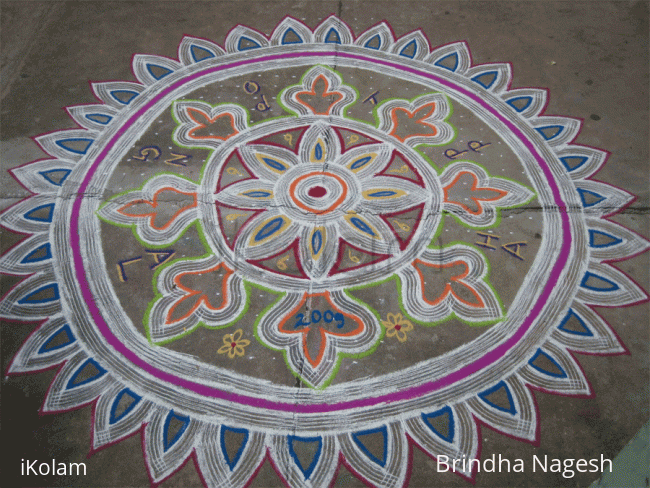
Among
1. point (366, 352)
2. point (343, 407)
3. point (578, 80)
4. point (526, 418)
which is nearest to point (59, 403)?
point (343, 407)

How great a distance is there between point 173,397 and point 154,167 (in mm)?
1850

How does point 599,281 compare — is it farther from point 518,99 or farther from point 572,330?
point 518,99

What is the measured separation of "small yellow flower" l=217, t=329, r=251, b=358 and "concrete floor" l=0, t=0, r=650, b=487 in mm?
657

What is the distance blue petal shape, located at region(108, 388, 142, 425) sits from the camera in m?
2.57

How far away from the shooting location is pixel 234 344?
2842 mm

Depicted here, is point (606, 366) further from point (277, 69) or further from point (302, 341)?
point (277, 69)

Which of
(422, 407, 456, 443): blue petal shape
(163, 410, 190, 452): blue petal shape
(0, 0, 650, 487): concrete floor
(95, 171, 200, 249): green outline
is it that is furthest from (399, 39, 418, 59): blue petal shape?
(163, 410, 190, 452): blue petal shape

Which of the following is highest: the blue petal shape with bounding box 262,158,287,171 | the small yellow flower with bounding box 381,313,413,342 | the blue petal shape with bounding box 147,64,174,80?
the blue petal shape with bounding box 147,64,174,80

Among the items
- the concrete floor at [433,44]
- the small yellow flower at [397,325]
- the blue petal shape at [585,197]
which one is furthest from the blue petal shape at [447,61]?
the small yellow flower at [397,325]

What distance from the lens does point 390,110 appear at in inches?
159

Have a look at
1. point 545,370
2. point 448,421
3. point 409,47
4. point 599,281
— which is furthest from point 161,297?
point 409,47

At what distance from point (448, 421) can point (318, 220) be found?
159cm

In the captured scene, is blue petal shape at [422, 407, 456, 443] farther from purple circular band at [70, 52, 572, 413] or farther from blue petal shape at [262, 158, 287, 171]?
blue petal shape at [262, 158, 287, 171]

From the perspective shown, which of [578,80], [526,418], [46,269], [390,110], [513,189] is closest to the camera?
[526,418]
